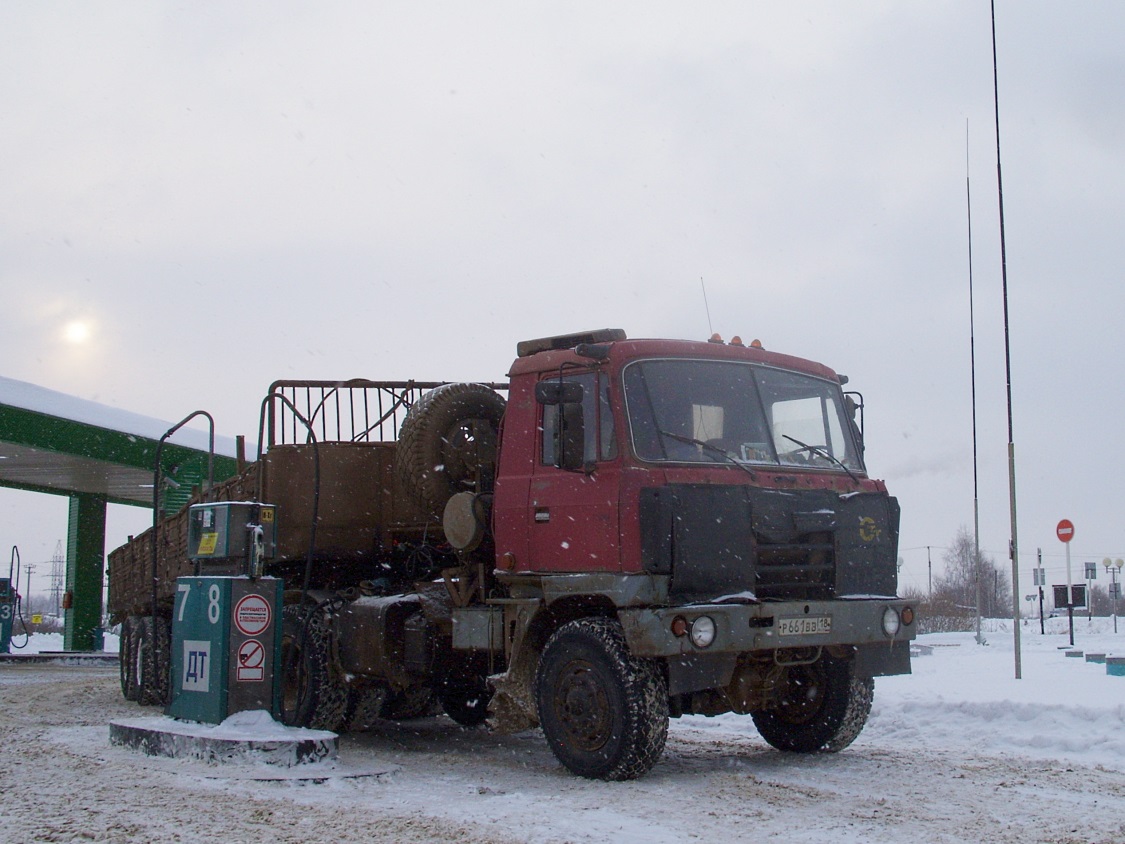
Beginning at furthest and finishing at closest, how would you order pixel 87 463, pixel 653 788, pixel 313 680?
1. pixel 87 463
2. pixel 313 680
3. pixel 653 788

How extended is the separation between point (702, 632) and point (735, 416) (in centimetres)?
162

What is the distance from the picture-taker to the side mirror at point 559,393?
Answer: 26.2 feet

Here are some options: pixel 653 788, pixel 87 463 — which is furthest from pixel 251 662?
pixel 87 463

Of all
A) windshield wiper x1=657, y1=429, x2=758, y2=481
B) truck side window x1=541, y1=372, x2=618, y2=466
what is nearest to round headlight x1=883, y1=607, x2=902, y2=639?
windshield wiper x1=657, y1=429, x2=758, y2=481

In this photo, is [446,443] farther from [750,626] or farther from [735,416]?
[750,626]

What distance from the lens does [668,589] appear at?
7.70 meters

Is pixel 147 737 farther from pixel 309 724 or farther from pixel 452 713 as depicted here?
pixel 452 713

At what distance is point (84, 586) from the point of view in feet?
101

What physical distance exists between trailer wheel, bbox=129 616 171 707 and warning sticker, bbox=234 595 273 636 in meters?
4.23

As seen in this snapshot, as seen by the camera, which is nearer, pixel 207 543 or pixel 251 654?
pixel 251 654

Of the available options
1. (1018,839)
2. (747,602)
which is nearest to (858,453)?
(747,602)

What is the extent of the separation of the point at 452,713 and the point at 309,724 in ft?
5.73

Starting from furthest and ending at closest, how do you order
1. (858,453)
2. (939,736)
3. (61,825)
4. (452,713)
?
1. (452,713)
2. (939,736)
3. (858,453)
4. (61,825)

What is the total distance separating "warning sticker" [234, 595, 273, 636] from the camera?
9.16 m
